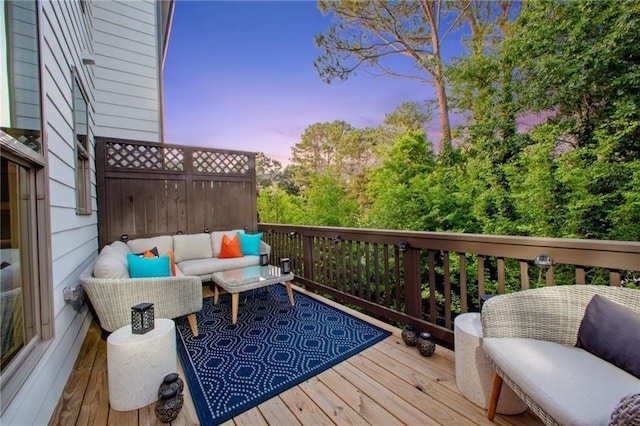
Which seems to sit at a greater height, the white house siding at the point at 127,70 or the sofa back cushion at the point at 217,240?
the white house siding at the point at 127,70

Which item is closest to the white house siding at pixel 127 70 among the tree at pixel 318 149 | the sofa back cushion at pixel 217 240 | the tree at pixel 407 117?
the sofa back cushion at pixel 217 240

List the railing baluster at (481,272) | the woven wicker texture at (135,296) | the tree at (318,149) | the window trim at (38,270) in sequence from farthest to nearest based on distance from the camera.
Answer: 1. the tree at (318,149)
2. the woven wicker texture at (135,296)
3. the railing baluster at (481,272)
4. the window trim at (38,270)

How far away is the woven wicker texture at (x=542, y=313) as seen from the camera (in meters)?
1.51

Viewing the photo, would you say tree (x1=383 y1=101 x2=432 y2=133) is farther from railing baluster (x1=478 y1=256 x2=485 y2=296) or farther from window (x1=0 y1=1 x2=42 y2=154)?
window (x1=0 y1=1 x2=42 y2=154)

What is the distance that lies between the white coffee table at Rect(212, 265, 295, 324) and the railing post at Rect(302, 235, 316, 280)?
0.58 m

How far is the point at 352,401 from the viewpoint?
5.80ft

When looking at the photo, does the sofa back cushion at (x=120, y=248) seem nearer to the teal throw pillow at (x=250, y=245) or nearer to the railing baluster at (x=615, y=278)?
the teal throw pillow at (x=250, y=245)

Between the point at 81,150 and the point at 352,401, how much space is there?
3715mm

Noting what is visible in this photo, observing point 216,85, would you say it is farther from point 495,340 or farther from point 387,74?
point 495,340

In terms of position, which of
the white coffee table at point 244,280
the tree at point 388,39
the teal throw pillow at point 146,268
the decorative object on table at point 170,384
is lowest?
the decorative object on table at point 170,384

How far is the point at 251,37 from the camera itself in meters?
7.29

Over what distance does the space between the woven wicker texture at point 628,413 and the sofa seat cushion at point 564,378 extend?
8 centimetres

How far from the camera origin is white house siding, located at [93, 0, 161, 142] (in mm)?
4723

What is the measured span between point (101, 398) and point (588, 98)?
7.83 meters
